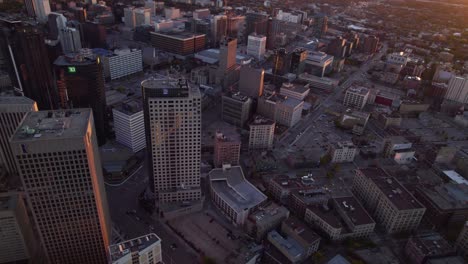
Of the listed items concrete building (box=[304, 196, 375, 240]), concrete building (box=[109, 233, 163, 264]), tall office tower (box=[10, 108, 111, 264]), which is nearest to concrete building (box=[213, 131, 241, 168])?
concrete building (box=[304, 196, 375, 240])

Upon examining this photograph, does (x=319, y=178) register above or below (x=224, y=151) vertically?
below

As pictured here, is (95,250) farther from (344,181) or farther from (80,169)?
(344,181)

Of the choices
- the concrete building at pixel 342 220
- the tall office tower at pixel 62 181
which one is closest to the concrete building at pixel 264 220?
the concrete building at pixel 342 220

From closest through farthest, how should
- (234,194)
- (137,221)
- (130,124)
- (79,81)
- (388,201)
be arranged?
(137,221), (388,201), (234,194), (79,81), (130,124)

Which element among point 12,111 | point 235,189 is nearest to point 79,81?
point 12,111

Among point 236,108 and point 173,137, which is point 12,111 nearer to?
point 173,137

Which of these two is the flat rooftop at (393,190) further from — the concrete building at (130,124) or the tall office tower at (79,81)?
the tall office tower at (79,81)

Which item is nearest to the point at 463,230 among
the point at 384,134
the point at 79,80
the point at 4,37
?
the point at 384,134
